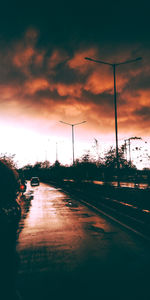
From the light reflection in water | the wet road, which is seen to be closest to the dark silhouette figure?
the wet road

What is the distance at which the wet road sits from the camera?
17.5ft

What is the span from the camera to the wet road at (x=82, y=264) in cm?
532

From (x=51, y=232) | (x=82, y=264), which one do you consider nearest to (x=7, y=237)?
(x=51, y=232)

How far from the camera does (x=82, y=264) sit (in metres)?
6.85

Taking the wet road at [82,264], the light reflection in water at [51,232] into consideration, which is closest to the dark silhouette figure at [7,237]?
the wet road at [82,264]

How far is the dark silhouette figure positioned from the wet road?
0.60ft

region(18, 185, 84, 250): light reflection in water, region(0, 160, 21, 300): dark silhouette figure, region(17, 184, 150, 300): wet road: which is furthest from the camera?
region(18, 185, 84, 250): light reflection in water

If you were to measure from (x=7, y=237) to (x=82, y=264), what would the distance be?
429cm

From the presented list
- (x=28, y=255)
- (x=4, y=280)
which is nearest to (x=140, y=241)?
(x=28, y=255)

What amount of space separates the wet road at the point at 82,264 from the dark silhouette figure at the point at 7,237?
0.18 metres

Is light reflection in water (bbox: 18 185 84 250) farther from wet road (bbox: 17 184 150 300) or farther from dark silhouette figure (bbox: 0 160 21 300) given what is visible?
dark silhouette figure (bbox: 0 160 21 300)

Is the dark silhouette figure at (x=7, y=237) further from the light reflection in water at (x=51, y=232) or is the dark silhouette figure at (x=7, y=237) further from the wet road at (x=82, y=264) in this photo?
the light reflection in water at (x=51, y=232)

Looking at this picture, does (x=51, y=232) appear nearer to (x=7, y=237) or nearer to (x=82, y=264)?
(x=7, y=237)

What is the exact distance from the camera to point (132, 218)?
12.6 metres
